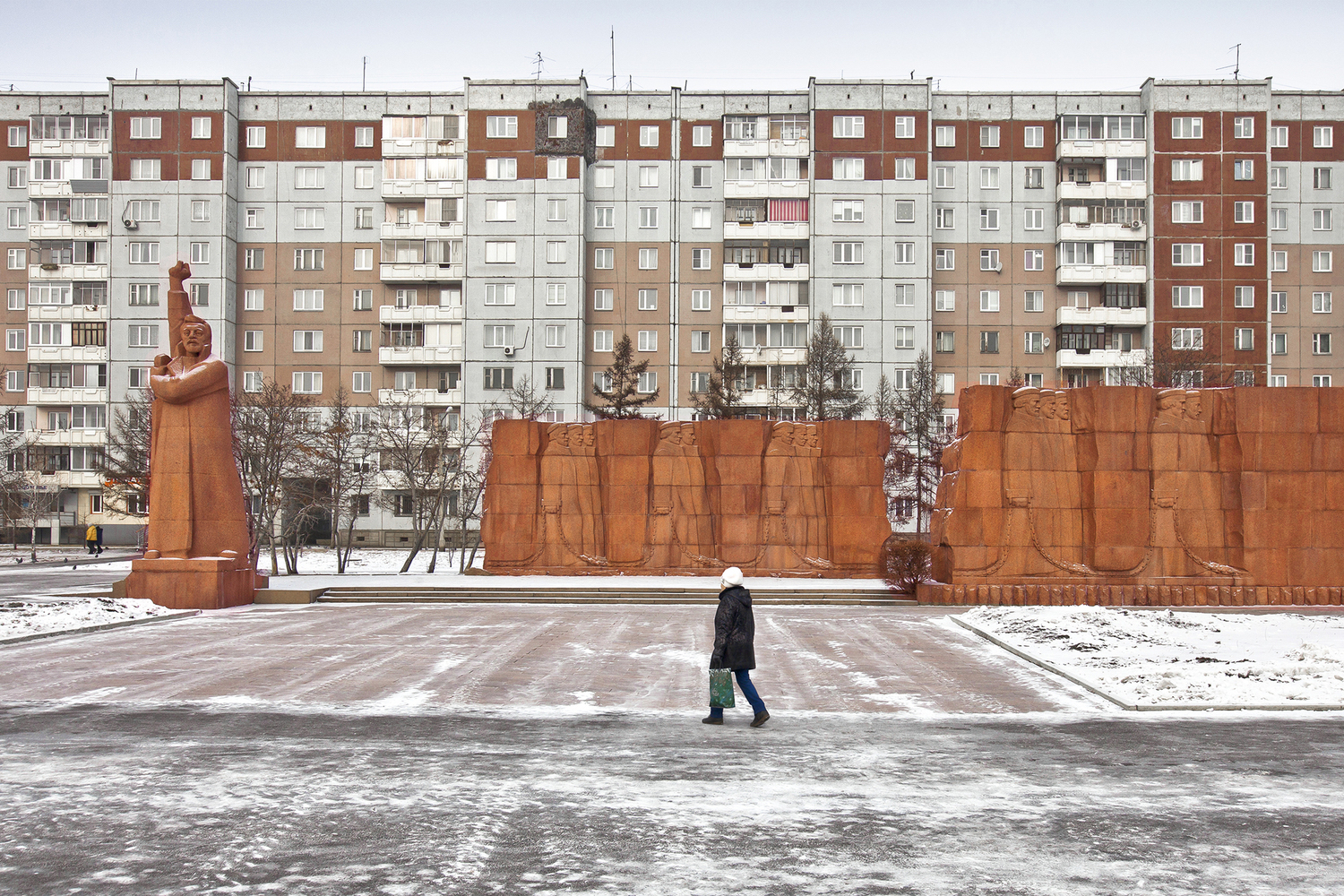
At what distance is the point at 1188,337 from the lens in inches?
2104

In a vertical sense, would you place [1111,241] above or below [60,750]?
above

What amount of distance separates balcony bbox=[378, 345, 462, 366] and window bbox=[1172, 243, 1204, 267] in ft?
122

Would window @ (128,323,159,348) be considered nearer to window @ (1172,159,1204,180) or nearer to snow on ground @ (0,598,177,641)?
snow on ground @ (0,598,177,641)

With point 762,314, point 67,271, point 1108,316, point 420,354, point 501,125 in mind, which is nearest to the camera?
point 501,125

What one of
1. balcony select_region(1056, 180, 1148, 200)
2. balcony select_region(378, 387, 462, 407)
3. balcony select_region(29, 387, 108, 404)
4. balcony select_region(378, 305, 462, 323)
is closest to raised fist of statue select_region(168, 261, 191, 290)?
balcony select_region(378, 387, 462, 407)

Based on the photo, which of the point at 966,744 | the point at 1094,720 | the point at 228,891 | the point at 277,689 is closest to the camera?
the point at 228,891

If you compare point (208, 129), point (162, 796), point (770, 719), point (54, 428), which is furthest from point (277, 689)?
point (54, 428)

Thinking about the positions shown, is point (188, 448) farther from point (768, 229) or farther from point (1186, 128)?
point (1186, 128)

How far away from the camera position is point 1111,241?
180 feet

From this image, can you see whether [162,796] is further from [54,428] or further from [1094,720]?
[54,428]

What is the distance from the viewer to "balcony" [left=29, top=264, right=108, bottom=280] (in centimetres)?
5788

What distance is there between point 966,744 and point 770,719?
1995mm

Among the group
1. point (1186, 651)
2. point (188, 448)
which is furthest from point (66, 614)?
point (1186, 651)

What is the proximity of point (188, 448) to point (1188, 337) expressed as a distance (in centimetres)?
4821
